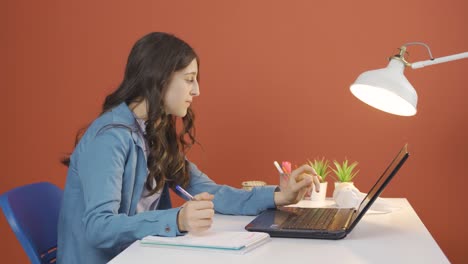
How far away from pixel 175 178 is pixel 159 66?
382 mm

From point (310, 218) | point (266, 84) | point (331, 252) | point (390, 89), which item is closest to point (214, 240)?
point (331, 252)

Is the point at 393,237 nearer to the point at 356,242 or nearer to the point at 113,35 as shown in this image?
the point at 356,242

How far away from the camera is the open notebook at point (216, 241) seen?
1.32 m

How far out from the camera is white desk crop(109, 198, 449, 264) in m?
1.27

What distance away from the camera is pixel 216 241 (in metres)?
1.37

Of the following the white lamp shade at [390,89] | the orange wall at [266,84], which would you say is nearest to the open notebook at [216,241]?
the white lamp shade at [390,89]

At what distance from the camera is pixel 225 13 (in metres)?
2.72

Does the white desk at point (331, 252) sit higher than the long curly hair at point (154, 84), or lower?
lower

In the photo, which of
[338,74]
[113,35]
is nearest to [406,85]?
[338,74]

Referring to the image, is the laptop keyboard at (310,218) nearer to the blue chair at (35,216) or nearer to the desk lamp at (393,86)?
the desk lamp at (393,86)

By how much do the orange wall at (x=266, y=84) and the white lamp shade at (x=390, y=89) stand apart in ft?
2.85

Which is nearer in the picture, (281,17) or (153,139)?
(153,139)

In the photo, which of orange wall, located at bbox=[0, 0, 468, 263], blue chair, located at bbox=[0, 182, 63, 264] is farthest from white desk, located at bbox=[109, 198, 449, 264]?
orange wall, located at bbox=[0, 0, 468, 263]

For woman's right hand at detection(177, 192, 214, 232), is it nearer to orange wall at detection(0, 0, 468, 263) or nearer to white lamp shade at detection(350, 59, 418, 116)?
white lamp shade at detection(350, 59, 418, 116)
